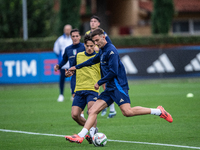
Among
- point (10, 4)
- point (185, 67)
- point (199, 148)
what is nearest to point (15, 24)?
point (10, 4)

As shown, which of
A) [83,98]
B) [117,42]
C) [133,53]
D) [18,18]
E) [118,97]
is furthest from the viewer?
[18,18]

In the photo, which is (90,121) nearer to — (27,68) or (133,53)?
(27,68)

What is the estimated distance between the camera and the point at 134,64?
71.2ft

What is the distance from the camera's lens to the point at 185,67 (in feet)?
71.9

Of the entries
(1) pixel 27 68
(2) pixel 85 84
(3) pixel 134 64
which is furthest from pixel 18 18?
(2) pixel 85 84

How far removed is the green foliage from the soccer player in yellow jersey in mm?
27361

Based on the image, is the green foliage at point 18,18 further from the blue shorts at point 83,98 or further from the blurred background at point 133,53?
the blue shorts at point 83,98

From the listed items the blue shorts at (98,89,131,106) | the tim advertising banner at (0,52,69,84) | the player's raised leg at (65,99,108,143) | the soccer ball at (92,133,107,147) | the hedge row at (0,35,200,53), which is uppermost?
the blue shorts at (98,89,131,106)

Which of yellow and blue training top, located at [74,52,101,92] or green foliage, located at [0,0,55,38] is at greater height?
yellow and blue training top, located at [74,52,101,92]

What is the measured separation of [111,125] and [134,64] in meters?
12.3

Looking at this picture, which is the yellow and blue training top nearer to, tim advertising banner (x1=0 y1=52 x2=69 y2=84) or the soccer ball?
the soccer ball

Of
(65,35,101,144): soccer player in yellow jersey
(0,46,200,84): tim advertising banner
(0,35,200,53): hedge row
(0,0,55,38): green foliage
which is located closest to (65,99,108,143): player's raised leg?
(65,35,101,144): soccer player in yellow jersey

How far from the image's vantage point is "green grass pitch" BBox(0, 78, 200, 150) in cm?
743

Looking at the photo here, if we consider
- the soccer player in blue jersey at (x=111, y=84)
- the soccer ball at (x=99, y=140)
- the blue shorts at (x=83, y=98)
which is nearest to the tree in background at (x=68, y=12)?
the blue shorts at (x=83, y=98)
